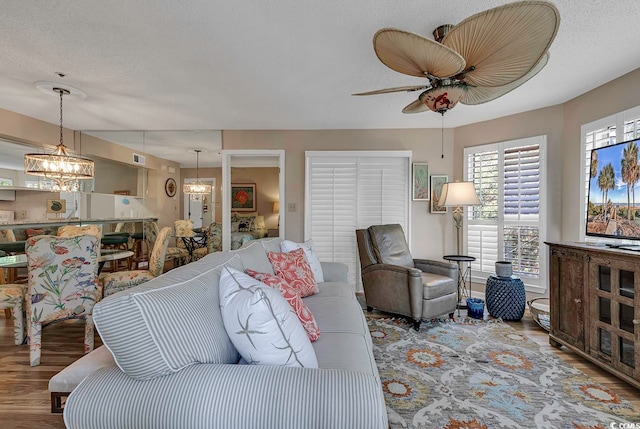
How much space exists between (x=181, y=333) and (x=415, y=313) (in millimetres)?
2391

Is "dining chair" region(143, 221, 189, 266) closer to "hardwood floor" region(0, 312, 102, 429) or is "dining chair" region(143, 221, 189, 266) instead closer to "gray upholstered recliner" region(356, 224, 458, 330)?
"hardwood floor" region(0, 312, 102, 429)

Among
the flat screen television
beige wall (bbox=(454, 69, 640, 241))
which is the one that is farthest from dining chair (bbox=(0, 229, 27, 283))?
beige wall (bbox=(454, 69, 640, 241))

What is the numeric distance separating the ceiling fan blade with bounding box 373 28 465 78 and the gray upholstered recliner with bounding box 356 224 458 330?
6.22ft

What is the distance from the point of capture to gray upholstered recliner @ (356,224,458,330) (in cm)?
288

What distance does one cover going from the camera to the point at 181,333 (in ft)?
3.22

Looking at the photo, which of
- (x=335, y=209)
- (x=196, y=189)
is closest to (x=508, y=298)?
(x=335, y=209)

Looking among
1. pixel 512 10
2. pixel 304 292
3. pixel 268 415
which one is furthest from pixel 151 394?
pixel 512 10

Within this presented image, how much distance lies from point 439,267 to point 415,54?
8.08 ft

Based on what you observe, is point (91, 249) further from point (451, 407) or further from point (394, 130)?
point (394, 130)

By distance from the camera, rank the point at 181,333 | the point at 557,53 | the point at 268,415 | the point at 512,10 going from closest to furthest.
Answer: the point at 268,415 < the point at 181,333 < the point at 512,10 < the point at 557,53

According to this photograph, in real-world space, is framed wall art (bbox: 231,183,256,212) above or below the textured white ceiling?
below

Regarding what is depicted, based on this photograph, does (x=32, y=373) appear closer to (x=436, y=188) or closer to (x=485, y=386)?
(x=485, y=386)

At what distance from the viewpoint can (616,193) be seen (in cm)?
217

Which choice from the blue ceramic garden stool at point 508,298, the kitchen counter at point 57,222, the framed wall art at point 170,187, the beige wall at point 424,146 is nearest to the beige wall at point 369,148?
the beige wall at point 424,146
